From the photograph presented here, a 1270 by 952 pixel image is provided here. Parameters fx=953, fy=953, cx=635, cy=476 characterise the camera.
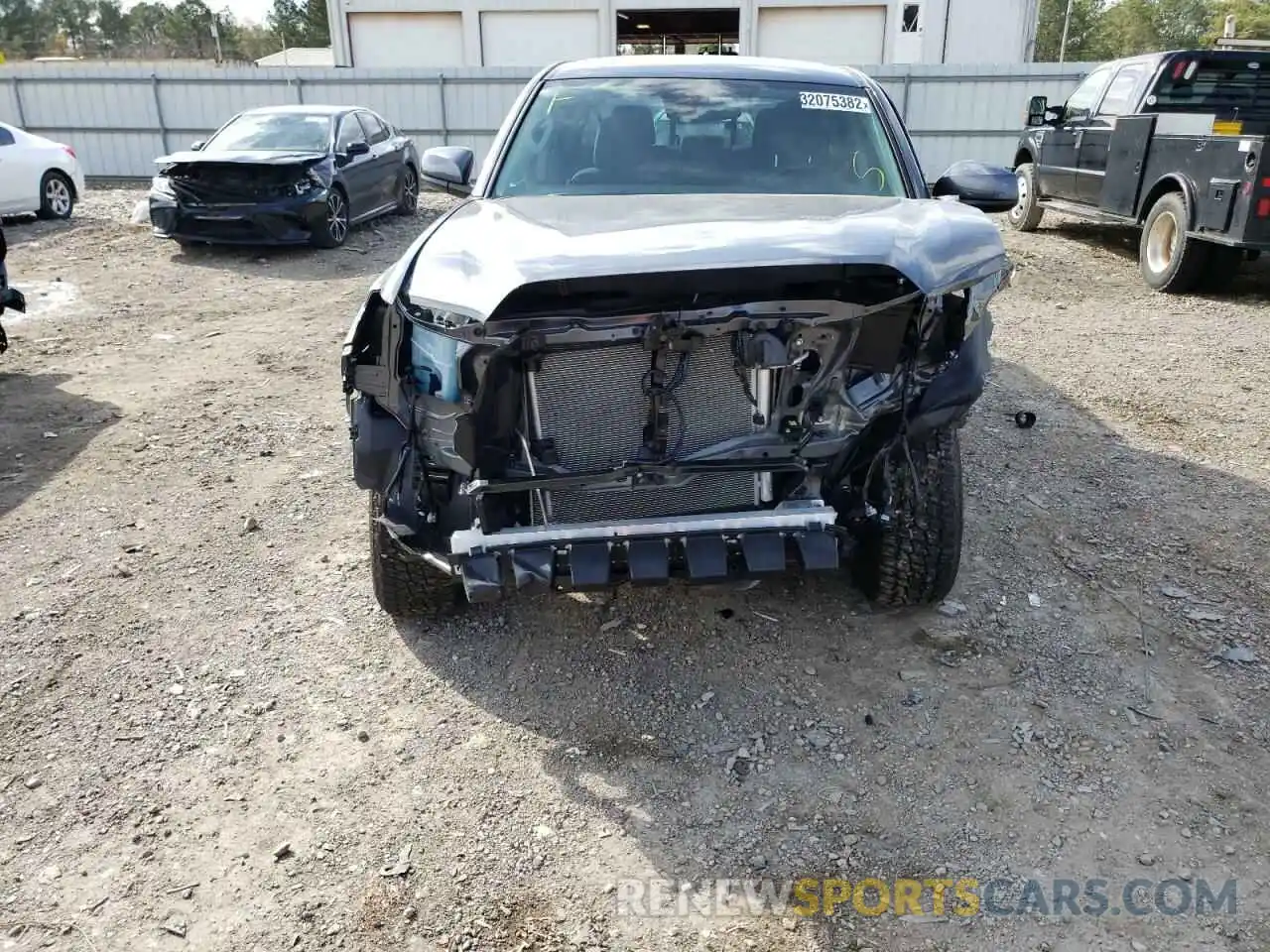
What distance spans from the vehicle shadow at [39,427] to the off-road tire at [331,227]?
14.4ft

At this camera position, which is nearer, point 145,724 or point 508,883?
point 508,883

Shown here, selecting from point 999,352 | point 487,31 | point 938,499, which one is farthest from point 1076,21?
point 938,499

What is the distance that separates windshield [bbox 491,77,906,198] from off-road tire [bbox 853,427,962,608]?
49.4 inches

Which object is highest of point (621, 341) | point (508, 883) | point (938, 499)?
point (621, 341)

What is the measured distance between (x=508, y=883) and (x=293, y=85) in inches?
701

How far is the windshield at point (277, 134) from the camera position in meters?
10.8

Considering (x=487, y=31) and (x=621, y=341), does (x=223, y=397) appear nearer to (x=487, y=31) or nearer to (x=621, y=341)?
(x=621, y=341)

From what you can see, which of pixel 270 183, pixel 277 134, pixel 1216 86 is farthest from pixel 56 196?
pixel 1216 86

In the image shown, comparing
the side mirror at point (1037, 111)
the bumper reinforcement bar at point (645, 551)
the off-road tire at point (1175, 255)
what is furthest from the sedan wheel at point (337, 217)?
the bumper reinforcement bar at point (645, 551)

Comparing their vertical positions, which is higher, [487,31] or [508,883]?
[487,31]

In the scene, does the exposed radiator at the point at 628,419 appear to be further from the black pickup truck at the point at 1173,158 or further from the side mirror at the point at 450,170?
the black pickup truck at the point at 1173,158

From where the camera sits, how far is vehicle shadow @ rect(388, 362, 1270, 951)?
249 centimetres

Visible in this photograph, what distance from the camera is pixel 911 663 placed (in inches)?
128

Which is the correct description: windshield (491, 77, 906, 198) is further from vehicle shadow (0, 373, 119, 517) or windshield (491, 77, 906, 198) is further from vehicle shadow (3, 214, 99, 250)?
vehicle shadow (3, 214, 99, 250)
